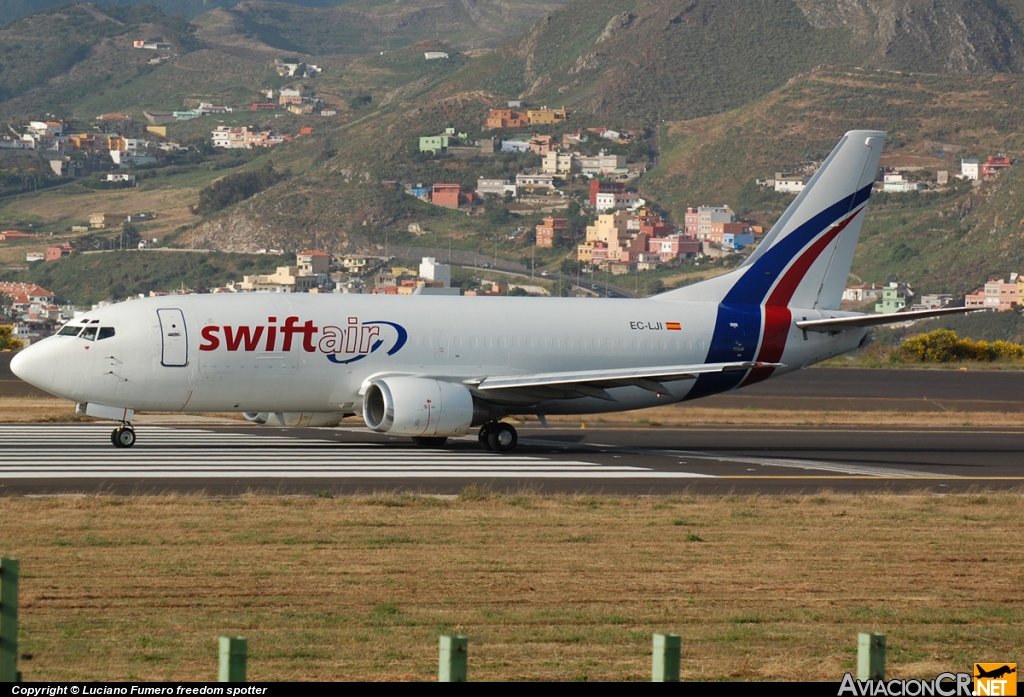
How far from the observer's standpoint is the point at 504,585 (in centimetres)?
1553

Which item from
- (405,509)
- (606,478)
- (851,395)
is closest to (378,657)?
(405,509)

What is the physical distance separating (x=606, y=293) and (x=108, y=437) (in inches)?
4997

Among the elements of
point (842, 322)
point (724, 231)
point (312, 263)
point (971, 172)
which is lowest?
point (842, 322)

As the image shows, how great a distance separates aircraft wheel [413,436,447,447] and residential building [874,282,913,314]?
4090 inches

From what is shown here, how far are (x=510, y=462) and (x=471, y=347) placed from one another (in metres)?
3.97

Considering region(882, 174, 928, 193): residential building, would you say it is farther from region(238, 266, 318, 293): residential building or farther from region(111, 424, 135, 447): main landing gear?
region(111, 424, 135, 447): main landing gear

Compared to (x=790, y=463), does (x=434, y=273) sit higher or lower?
higher

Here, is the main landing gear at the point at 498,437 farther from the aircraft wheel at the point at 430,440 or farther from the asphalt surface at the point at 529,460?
the aircraft wheel at the point at 430,440

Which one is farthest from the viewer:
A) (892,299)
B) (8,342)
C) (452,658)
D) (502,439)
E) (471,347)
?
(892,299)

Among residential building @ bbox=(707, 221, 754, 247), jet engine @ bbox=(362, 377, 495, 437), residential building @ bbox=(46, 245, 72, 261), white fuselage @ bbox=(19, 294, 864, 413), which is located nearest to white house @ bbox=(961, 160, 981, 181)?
residential building @ bbox=(707, 221, 754, 247)

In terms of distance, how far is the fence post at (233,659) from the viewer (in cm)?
737

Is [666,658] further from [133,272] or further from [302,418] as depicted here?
[133,272]

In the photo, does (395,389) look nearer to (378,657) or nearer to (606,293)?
(378,657)

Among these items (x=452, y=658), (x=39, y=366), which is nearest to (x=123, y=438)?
(x=39, y=366)
